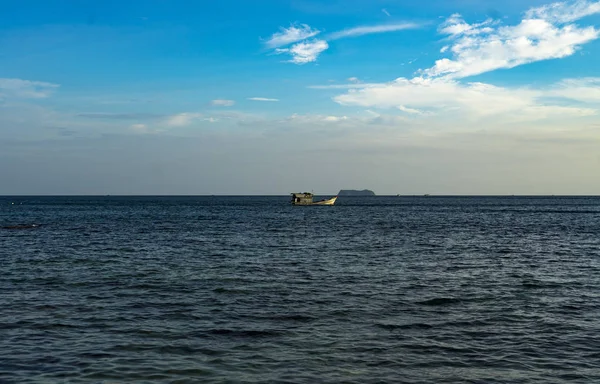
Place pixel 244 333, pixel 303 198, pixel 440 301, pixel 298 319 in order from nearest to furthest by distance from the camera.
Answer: pixel 244 333
pixel 298 319
pixel 440 301
pixel 303 198

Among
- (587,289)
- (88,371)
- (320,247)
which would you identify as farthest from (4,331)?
(320,247)

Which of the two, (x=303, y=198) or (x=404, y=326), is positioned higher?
(x=303, y=198)

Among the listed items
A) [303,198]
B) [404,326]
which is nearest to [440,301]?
[404,326]

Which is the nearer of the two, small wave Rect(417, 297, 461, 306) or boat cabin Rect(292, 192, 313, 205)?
small wave Rect(417, 297, 461, 306)

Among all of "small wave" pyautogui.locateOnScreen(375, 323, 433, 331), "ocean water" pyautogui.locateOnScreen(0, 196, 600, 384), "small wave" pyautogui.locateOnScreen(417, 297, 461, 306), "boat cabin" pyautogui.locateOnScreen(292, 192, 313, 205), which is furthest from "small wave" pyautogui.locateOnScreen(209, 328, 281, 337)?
"boat cabin" pyautogui.locateOnScreen(292, 192, 313, 205)

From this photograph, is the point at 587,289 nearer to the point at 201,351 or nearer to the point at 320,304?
the point at 320,304

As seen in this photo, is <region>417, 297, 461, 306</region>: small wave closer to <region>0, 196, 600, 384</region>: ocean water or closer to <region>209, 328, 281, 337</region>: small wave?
<region>0, 196, 600, 384</region>: ocean water

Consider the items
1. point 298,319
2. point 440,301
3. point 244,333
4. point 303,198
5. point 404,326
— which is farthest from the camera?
point 303,198

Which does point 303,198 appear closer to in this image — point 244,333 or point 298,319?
point 298,319

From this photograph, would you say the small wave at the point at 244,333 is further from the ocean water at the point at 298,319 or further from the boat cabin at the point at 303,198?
the boat cabin at the point at 303,198

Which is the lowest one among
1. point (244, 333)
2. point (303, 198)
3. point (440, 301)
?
point (244, 333)

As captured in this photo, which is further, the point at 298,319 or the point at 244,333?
the point at 298,319

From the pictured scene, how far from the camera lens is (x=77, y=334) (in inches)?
756

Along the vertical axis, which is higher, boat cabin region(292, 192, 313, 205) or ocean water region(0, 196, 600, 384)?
boat cabin region(292, 192, 313, 205)
